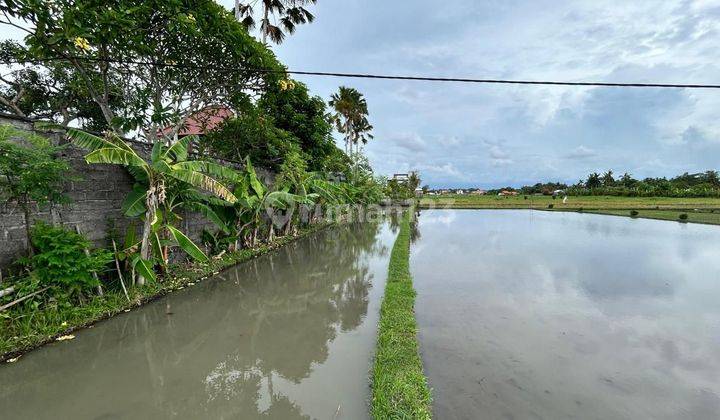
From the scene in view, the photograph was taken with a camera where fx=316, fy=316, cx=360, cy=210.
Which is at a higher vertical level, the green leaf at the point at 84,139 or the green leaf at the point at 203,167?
the green leaf at the point at 84,139

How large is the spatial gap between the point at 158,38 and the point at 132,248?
4763 mm

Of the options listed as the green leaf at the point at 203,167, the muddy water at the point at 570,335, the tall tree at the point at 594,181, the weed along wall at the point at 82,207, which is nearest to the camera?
the muddy water at the point at 570,335

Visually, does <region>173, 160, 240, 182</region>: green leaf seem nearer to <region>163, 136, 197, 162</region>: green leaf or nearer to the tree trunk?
<region>163, 136, 197, 162</region>: green leaf

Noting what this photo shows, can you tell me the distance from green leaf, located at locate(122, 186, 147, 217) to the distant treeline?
181 feet

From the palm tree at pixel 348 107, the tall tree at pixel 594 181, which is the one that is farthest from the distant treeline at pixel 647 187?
the palm tree at pixel 348 107

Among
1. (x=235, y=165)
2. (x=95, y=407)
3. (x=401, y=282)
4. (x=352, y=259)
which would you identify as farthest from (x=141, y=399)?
(x=235, y=165)

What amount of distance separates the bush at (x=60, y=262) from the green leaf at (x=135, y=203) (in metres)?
0.89

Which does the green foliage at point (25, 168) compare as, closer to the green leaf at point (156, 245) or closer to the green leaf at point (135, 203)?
the green leaf at point (135, 203)

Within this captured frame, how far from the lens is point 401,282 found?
6734 millimetres

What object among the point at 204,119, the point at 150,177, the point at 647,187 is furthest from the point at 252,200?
the point at 647,187

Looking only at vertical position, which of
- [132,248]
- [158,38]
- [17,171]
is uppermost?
[158,38]

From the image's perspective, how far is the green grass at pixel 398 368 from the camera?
109 inches

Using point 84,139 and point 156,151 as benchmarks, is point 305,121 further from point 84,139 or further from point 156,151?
point 84,139

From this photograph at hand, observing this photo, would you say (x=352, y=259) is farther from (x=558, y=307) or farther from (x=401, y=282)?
(x=558, y=307)
